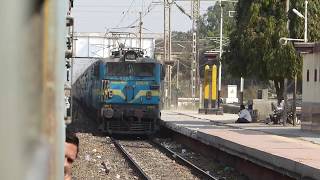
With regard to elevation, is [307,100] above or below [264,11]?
below

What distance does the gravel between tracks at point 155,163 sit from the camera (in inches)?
563

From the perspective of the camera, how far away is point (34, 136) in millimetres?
1154

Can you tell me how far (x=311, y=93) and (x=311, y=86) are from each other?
0.22 m

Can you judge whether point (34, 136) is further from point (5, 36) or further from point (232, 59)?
point (232, 59)

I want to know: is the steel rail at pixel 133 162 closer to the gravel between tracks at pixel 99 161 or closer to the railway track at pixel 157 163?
the railway track at pixel 157 163

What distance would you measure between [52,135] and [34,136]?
0.27ft

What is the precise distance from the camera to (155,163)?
55.2ft

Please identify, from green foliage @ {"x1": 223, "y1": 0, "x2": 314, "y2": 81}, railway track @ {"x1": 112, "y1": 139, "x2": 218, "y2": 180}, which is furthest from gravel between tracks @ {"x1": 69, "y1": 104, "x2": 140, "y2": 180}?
green foliage @ {"x1": 223, "y1": 0, "x2": 314, "y2": 81}

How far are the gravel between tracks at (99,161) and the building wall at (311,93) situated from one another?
6.03 meters

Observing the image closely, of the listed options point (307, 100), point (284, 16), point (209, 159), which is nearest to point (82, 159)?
point (209, 159)

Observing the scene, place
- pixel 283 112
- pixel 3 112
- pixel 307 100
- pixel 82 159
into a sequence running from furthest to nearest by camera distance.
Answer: pixel 283 112, pixel 307 100, pixel 82 159, pixel 3 112

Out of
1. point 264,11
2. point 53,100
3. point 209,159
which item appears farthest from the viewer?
point 264,11

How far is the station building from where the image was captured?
19609mm

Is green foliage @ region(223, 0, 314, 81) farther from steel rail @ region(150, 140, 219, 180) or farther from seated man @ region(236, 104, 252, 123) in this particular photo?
steel rail @ region(150, 140, 219, 180)
